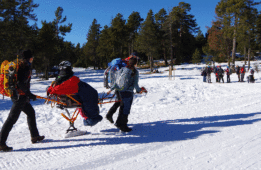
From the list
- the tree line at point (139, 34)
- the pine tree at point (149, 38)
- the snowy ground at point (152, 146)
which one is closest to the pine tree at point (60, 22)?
the tree line at point (139, 34)

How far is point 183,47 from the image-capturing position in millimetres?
46000

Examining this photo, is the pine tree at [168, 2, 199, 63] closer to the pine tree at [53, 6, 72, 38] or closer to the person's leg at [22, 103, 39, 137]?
the pine tree at [53, 6, 72, 38]

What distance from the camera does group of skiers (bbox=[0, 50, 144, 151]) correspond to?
3.31 m

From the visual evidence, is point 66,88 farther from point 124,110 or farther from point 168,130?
point 168,130

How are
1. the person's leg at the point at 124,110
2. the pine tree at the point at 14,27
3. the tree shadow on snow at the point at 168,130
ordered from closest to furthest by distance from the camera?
the tree shadow on snow at the point at 168,130 < the person's leg at the point at 124,110 < the pine tree at the point at 14,27

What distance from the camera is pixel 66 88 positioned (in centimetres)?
341

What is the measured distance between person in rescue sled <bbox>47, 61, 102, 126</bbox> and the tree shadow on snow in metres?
0.59

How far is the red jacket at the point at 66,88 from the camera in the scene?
11.1ft

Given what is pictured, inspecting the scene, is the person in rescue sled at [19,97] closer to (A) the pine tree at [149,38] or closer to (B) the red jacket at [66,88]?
(B) the red jacket at [66,88]

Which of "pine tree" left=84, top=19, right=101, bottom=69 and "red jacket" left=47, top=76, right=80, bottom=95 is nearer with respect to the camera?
"red jacket" left=47, top=76, right=80, bottom=95

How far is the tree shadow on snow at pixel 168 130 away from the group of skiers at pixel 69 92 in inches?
13.0

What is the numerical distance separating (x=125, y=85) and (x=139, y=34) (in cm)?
3169

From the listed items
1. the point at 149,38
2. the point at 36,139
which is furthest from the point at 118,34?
the point at 36,139

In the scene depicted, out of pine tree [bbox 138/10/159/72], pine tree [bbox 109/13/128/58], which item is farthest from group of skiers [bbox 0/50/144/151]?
pine tree [bbox 109/13/128/58]
